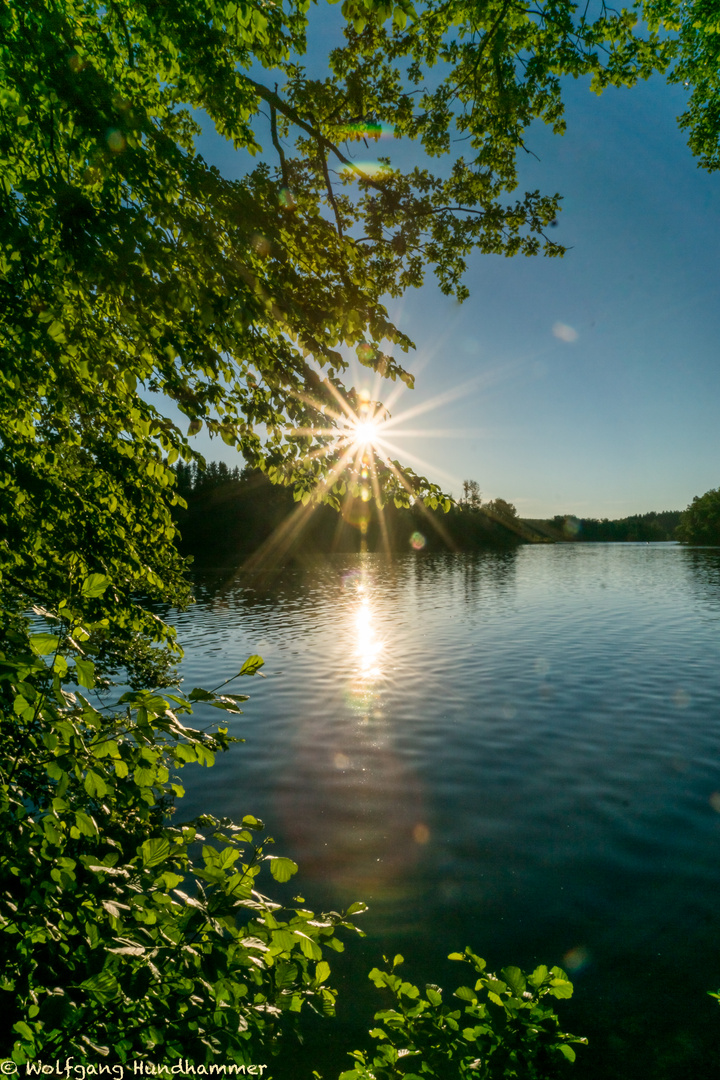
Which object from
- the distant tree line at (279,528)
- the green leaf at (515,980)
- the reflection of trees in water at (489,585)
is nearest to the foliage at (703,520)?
the distant tree line at (279,528)

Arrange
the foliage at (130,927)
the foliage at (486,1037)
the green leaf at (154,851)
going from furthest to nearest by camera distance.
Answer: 1. the foliage at (486,1037)
2. the green leaf at (154,851)
3. the foliage at (130,927)

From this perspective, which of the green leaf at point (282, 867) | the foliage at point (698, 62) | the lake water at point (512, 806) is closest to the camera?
the green leaf at point (282, 867)

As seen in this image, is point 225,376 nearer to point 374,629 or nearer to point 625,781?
point 625,781

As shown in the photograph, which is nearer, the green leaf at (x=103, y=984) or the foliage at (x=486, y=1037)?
the green leaf at (x=103, y=984)

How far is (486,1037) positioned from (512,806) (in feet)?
31.1

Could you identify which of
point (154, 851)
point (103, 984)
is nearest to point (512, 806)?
point (154, 851)

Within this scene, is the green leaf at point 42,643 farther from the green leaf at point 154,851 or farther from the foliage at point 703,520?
the foliage at point 703,520

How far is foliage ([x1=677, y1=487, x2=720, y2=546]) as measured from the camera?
16362cm

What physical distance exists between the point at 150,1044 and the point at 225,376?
5.64 meters

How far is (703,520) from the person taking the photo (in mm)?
166500

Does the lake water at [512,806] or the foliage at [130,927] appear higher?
the foliage at [130,927]

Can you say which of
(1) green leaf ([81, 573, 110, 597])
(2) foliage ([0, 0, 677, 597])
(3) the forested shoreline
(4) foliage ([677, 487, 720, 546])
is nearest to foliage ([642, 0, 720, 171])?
(2) foliage ([0, 0, 677, 597])

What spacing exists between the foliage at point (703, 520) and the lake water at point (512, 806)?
16213 cm

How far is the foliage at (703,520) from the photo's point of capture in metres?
164
